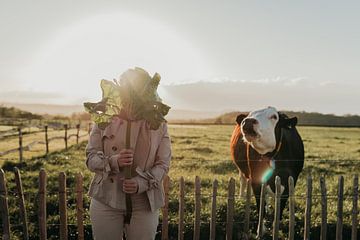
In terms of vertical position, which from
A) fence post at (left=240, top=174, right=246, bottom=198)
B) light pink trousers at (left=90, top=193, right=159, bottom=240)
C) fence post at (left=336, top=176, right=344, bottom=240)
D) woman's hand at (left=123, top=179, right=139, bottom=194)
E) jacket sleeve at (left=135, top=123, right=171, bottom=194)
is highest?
jacket sleeve at (left=135, top=123, right=171, bottom=194)

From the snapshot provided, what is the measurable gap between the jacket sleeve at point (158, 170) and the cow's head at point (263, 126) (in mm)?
3819

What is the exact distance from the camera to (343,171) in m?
16.2

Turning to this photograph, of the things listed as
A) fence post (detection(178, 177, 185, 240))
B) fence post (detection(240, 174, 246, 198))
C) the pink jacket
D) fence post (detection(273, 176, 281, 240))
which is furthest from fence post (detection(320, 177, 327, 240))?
fence post (detection(240, 174, 246, 198))

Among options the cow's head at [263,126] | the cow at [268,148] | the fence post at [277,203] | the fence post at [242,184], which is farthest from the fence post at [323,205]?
the fence post at [242,184]

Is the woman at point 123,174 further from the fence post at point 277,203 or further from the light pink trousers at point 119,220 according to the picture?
the fence post at point 277,203

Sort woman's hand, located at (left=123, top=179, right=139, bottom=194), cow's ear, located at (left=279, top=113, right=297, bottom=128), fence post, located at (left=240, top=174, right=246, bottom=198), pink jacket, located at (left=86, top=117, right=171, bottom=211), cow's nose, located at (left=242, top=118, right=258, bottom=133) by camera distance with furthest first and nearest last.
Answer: fence post, located at (left=240, top=174, right=246, bottom=198) → cow's ear, located at (left=279, top=113, right=297, bottom=128) → cow's nose, located at (left=242, top=118, right=258, bottom=133) → pink jacket, located at (left=86, top=117, right=171, bottom=211) → woman's hand, located at (left=123, top=179, right=139, bottom=194)

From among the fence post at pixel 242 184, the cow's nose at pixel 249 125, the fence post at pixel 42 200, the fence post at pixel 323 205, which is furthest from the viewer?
the fence post at pixel 242 184

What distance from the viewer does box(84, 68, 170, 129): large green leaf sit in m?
3.99

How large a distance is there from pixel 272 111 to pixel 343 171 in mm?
9120

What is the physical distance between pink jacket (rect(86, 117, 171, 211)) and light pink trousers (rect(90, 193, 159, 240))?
0.07m

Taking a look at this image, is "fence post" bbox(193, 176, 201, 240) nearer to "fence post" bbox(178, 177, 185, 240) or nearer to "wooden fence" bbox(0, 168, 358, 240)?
"wooden fence" bbox(0, 168, 358, 240)

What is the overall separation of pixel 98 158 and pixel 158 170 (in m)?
0.53

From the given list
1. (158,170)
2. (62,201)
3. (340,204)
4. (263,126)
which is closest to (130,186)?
(158,170)

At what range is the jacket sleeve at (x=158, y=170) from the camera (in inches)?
157
